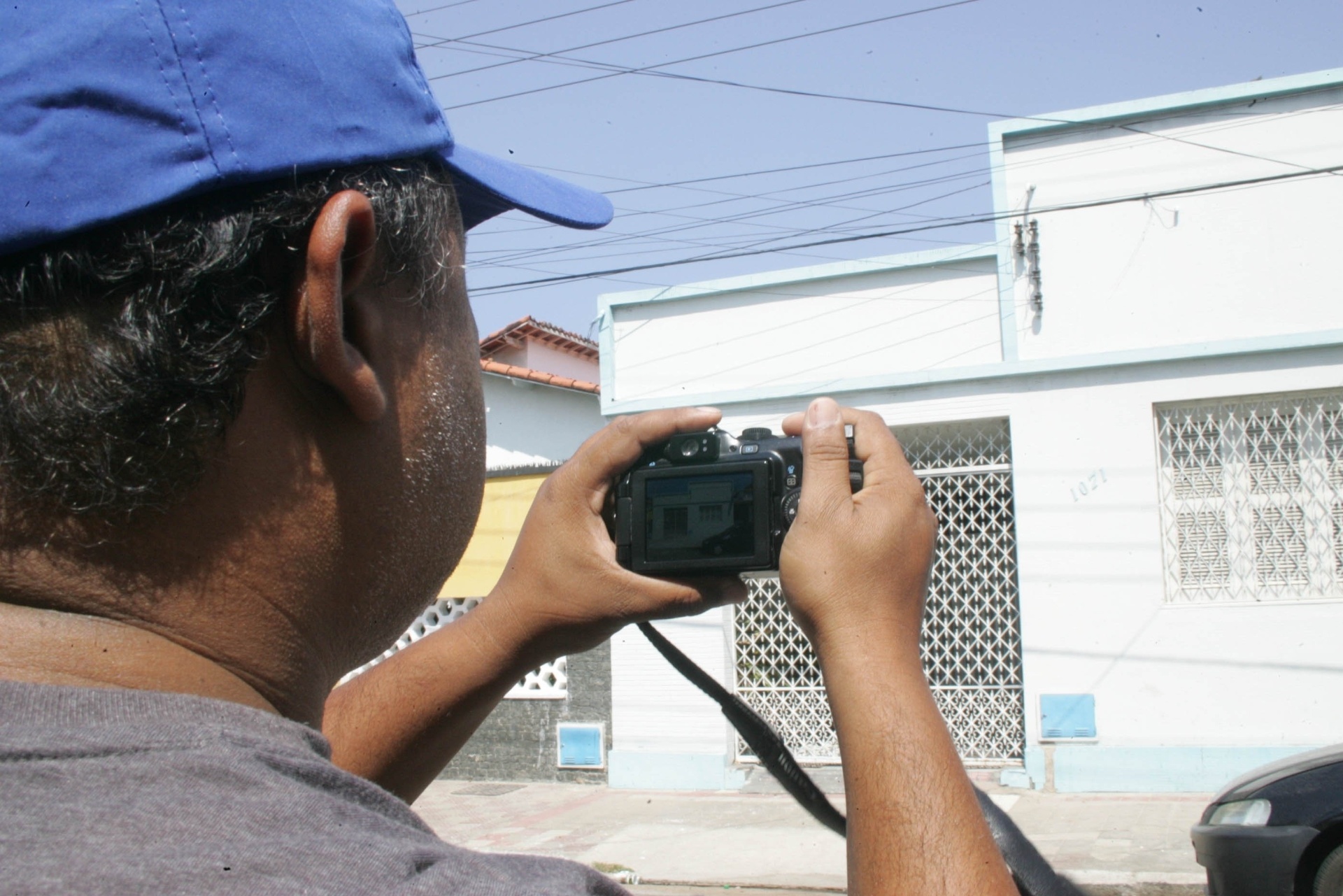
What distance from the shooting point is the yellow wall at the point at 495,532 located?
28.9 feet

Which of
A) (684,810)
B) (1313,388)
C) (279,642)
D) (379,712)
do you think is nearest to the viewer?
→ (279,642)

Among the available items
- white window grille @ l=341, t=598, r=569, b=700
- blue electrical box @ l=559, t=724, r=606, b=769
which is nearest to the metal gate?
blue electrical box @ l=559, t=724, r=606, b=769

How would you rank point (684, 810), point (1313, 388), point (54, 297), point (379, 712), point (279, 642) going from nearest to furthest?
point (54, 297) → point (279, 642) → point (379, 712) → point (1313, 388) → point (684, 810)

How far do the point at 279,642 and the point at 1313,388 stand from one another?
7.84 metres

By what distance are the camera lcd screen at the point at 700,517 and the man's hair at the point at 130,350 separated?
0.68m

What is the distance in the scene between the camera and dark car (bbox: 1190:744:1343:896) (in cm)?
446

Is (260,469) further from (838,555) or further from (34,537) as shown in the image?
(838,555)

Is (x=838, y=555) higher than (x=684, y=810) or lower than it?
higher

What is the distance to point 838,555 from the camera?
111cm

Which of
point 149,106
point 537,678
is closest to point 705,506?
point 149,106

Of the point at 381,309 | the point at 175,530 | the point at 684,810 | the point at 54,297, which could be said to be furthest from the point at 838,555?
the point at 684,810

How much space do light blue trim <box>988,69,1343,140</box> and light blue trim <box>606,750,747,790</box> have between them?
491cm

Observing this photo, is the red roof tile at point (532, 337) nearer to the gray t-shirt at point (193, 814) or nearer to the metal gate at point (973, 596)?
the metal gate at point (973, 596)

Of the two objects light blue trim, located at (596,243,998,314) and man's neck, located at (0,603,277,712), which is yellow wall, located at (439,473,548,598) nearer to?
light blue trim, located at (596,243,998,314)
